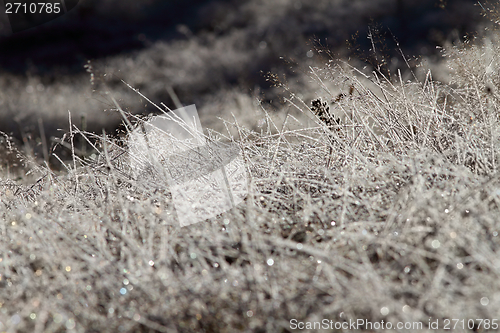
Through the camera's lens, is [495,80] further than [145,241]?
Yes

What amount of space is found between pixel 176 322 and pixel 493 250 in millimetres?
591

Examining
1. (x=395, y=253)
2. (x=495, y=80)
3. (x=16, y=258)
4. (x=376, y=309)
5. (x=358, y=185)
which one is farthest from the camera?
(x=495, y=80)

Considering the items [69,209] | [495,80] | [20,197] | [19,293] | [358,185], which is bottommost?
[20,197]

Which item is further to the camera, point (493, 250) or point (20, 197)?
point (20, 197)

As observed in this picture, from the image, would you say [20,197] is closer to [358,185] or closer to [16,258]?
[16,258]

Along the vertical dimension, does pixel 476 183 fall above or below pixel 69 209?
above

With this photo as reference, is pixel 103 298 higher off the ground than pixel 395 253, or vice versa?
pixel 395 253

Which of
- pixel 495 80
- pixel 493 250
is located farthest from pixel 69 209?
pixel 495 80

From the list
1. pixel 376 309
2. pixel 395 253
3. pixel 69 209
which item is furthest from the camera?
pixel 69 209

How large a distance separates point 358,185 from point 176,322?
1.82 ft

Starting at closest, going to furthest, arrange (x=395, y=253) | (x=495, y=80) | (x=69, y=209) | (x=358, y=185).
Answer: (x=395, y=253) < (x=358, y=185) < (x=69, y=209) < (x=495, y=80)

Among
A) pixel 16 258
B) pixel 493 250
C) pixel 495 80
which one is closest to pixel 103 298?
pixel 16 258

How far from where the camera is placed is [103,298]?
63cm

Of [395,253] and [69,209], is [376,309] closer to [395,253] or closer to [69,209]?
[395,253]
